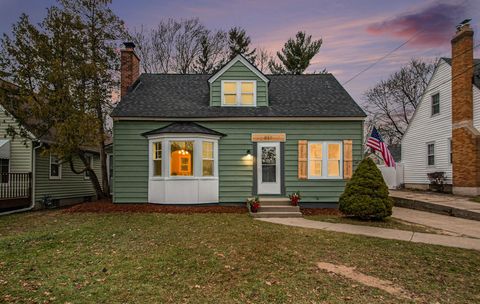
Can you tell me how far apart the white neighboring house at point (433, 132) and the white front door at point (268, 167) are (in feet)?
35.5

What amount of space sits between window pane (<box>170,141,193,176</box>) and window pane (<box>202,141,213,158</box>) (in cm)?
52

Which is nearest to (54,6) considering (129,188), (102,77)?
(102,77)

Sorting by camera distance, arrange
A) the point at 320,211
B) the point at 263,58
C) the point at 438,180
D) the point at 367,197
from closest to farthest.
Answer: the point at 367,197 → the point at 320,211 → the point at 438,180 → the point at 263,58

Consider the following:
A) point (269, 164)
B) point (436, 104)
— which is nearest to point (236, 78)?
point (269, 164)

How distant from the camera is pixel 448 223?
9.40m

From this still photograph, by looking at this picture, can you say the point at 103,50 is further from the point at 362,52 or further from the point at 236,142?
the point at 362,52

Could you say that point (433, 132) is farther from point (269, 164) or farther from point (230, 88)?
point (230, 88)

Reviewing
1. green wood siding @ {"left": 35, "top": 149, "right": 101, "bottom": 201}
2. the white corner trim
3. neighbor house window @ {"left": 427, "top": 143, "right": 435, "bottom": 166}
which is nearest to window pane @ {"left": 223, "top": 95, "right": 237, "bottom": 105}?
the white corner trim

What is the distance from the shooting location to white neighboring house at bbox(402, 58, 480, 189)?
16859 millimetres

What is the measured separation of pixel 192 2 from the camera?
15.1m

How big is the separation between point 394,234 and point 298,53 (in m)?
22.8

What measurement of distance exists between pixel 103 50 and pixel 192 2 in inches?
197

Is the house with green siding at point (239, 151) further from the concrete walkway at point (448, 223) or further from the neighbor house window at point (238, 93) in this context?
the concrete walkway at point (448, 223)

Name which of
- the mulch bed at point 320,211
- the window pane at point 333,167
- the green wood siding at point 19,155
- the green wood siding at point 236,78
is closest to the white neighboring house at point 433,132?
the window pane at point 333,167
